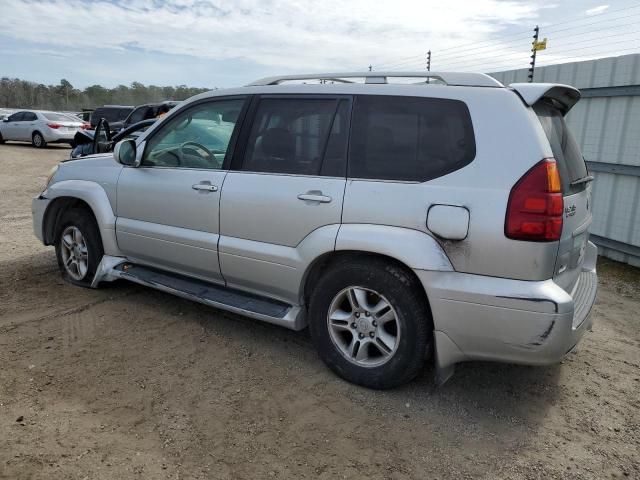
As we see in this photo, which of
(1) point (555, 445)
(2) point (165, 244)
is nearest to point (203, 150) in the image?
(2) point (165, 244)

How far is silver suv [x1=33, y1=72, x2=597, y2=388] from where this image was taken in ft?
8.81

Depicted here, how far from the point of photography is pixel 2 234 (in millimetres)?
7016

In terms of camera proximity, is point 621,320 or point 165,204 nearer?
point 165,204

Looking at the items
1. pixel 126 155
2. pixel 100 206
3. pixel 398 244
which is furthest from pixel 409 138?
pixel 100 206

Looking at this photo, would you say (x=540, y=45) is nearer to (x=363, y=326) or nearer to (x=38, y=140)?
(x=363, y=326)

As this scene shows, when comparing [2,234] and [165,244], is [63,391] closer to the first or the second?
[165,244]

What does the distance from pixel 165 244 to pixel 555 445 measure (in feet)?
9.83

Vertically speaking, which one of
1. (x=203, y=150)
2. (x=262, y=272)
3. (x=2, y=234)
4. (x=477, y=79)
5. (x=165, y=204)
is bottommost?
(x=2, y=234)

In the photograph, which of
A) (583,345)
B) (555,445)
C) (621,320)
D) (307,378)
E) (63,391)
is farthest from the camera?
(621,320)

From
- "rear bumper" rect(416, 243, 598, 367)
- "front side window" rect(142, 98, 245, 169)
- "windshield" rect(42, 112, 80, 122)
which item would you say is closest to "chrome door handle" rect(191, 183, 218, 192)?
"front side window" rect(142, 98, 245, 169)

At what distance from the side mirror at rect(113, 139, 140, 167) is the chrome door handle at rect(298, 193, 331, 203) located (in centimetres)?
176

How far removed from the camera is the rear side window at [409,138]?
287 centimetres

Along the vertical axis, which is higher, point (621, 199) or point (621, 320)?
point (621, 199)

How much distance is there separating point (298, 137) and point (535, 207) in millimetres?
1594
